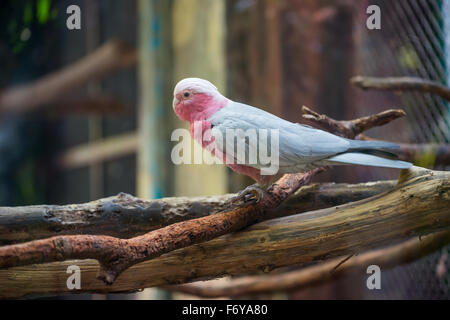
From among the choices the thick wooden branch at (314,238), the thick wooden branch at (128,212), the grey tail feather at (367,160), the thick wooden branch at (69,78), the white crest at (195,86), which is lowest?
the thick wooden branch at (314,238)

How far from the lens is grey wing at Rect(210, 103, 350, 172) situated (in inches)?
35.7

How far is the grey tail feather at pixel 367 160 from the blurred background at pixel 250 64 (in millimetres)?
223

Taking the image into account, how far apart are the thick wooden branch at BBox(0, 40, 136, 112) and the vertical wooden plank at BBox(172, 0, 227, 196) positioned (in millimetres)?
849

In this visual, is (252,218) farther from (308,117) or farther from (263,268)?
(308,117)

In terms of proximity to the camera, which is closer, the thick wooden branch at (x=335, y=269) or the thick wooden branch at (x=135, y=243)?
the thick wooden branch at (x=135, y=243)

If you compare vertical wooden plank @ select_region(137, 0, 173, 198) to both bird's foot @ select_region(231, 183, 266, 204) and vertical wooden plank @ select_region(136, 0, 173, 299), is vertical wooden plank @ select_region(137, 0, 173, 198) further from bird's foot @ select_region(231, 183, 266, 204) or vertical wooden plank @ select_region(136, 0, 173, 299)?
bird's foot @ select_region(231, 183, 266, 204)

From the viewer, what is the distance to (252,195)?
1.01 metres

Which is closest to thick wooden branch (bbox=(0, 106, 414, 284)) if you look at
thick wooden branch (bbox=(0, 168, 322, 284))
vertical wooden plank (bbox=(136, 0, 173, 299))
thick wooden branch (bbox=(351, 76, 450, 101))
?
thick wooden branch (bbox=(0, 168, 322, 284))

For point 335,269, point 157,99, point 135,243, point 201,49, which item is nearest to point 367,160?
point 335,269

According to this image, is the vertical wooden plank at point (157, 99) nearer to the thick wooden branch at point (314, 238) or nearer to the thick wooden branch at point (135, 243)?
the thick wooden branch at point (314, 238)

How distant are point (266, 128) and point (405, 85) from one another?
24.2 inches

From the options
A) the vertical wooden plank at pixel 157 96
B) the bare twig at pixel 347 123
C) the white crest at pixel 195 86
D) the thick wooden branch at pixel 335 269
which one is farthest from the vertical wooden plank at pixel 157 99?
the bare twig at pixel 347 123

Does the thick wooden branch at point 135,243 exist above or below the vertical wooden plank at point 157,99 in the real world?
below

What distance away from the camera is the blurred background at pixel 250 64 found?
126 centimetres
